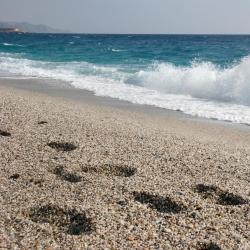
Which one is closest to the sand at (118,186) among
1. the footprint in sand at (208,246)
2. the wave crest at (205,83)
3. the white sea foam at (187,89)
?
the footprint in sand at (208,246)

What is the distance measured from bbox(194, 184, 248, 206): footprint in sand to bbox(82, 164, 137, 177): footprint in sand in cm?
78

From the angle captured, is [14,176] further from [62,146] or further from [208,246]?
[208,246]

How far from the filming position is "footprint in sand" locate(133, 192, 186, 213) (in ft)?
13.1

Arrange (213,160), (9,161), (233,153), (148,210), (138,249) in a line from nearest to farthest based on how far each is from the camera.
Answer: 1. (138,249)
2. (148,210)
3. (9,161)
4. (213,160)
5. (233,153)

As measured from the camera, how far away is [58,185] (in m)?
4.39

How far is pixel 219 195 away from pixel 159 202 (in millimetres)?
656

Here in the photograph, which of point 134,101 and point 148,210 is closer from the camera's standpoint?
point 148,210

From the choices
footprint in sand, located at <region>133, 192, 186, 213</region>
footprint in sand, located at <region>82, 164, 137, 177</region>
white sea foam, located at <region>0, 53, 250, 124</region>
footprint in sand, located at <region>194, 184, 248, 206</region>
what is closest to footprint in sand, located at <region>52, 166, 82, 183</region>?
footprint in sand, located at <region>82, 164, 137, 177</region>

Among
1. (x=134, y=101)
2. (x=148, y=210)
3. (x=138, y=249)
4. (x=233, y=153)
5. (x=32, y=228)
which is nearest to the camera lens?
(x=138, y=249)

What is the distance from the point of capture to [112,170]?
4.91 meters

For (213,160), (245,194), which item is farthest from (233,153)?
(245,194)

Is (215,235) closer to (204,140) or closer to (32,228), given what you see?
(32,228)

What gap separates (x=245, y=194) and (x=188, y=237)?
114cm

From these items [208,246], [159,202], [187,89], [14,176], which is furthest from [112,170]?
[187,89]
